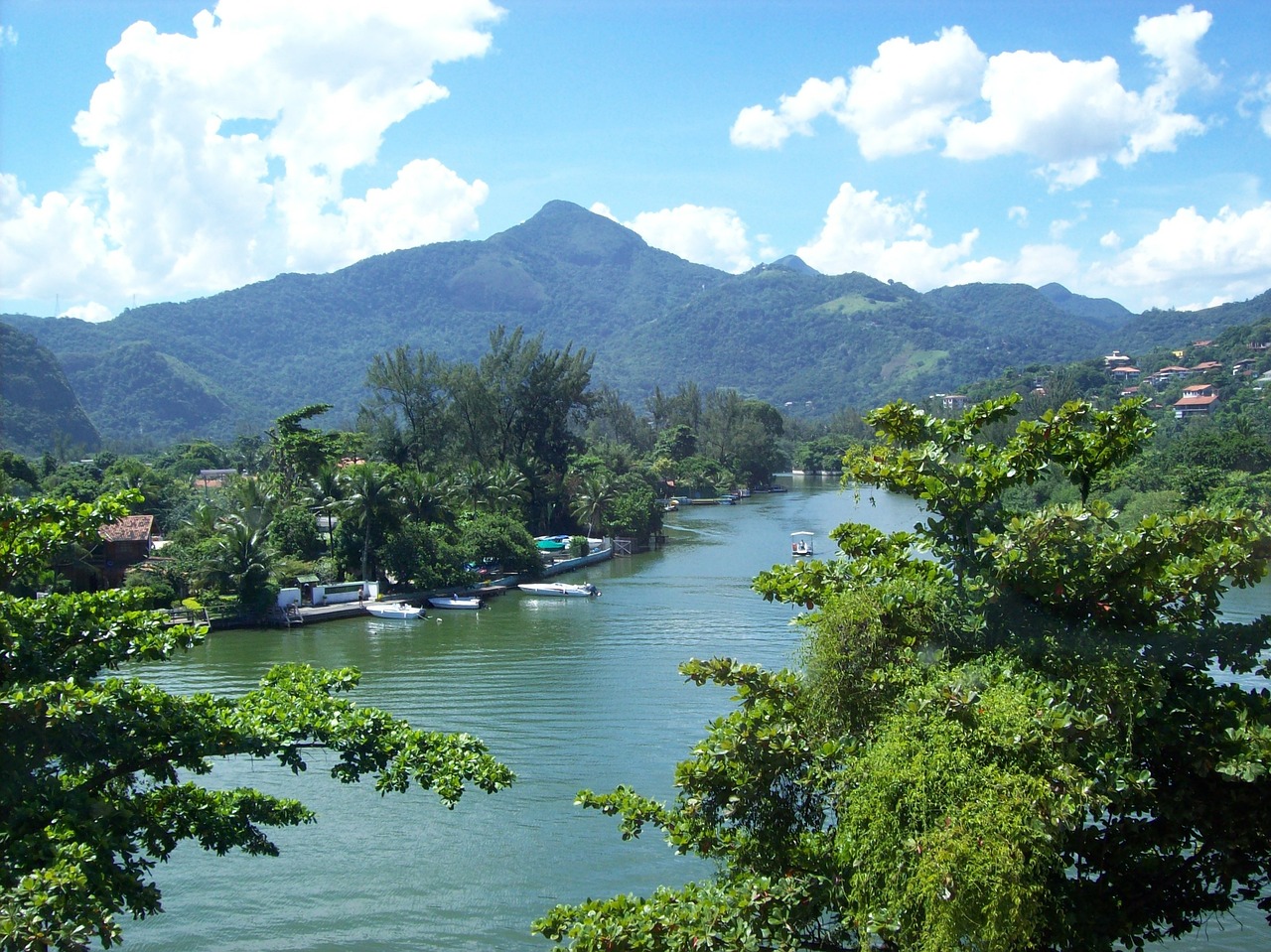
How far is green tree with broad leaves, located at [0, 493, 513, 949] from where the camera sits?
5.32 m

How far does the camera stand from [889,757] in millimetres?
5078

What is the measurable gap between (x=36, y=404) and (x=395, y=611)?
322 ft

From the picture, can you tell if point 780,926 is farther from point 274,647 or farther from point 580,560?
point 580,560

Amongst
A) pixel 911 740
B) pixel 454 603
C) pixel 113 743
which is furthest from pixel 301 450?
pixel 911 740

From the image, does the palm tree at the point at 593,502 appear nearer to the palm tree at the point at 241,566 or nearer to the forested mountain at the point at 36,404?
the palm tree at the point at 241,566

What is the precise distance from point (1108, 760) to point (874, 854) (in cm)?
130

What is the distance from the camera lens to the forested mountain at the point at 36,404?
101938 mm

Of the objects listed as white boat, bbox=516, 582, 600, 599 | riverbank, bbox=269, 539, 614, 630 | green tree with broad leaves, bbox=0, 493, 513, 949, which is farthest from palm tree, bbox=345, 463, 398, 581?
green tree with broad leaves, bbox=0, 493, 513, 949

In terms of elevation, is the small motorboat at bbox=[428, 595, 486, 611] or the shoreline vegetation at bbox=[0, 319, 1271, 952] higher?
the shoreline vegetation at bbox=[0, 319, 1271, 952]

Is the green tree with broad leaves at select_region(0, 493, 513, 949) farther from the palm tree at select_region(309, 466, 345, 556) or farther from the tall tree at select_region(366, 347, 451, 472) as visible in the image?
the tall tree at select_region(366, 347, 451, 472)

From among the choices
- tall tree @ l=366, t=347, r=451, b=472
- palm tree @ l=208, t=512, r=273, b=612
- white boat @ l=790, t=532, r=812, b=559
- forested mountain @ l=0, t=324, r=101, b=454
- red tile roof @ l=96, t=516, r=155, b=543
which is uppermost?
forested mountain @ l=0, t=324, r=101, b=454

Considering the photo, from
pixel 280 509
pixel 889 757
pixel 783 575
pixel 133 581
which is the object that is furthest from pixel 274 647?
pixel 889 757

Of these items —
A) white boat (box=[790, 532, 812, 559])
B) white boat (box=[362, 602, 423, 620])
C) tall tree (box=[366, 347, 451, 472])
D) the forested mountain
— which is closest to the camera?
white boat (box=[362, 602, 423, 620])

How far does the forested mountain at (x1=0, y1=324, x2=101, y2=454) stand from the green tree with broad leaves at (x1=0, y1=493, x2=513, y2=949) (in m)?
104
